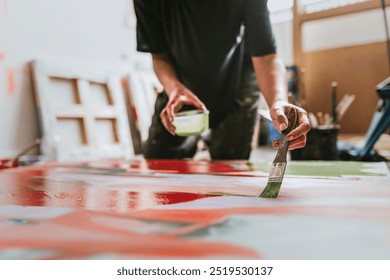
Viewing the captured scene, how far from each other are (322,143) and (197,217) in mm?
1377

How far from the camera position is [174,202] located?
0.53 metres

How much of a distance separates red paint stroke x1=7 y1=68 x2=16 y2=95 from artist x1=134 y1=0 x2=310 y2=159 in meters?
0.92

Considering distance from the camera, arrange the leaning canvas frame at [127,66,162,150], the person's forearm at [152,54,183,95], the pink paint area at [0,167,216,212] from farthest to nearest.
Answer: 1. the leaning canvas frame at [127,66,162,150]
2. the person's forearm at [152,54,183,95]
3. the pink paint area at [0,167,216,212]

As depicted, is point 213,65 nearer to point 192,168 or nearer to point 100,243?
point 192,168

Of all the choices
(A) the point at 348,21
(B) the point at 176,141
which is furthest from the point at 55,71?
(A) the point at 348,21

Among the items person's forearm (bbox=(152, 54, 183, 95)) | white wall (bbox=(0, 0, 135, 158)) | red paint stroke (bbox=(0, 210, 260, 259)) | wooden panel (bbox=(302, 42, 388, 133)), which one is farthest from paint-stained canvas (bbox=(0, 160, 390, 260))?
wooden panel (bbox=(302, 42, 388, 133))

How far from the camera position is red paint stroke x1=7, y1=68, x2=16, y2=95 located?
1813mm

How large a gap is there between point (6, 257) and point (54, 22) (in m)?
1.96

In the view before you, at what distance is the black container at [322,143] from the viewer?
1668 mm

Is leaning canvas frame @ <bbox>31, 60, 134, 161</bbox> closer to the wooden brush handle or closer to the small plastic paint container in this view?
the small plastic paint container

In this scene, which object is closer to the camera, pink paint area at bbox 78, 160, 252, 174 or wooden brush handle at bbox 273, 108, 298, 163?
Result: wooden brush handle at bbox 273, 108, 298, 163

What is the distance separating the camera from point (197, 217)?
0.44 meters

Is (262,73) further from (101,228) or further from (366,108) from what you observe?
(366,108)

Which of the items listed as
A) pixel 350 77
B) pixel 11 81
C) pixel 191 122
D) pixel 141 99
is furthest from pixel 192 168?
pixel 350 77
